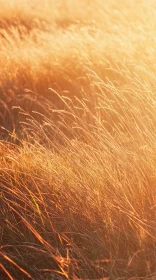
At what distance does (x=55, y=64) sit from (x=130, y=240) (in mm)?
3874

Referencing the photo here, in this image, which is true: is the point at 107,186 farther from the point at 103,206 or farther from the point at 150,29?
the point at 150,29

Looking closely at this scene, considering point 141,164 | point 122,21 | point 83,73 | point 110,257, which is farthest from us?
point 122,21

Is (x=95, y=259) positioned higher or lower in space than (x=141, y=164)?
lower

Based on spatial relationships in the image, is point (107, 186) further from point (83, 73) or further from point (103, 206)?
point (83, 73)

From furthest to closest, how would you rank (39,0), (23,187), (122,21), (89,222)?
(39,0) → (122,21) → (23,187) → (89,222)

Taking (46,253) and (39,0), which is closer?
(46,253)

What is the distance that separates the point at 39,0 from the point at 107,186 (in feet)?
32.8

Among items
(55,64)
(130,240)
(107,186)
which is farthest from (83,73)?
(130,240)

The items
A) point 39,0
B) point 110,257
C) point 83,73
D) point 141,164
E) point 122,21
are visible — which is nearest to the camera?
point 110,257

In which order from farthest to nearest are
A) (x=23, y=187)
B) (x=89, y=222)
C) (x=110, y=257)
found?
(x=23, y=187), (x=89, y=222), (x=110, y=257)

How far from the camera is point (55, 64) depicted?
6.48 metres

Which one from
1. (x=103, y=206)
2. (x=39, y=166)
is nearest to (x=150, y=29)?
(x=39, y=166)

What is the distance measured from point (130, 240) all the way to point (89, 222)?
27 centimetres

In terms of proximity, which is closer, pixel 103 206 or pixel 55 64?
pixel 103 206
